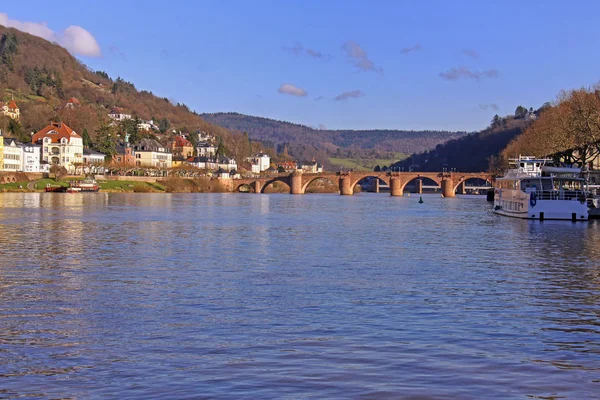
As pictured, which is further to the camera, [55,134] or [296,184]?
[296,184]

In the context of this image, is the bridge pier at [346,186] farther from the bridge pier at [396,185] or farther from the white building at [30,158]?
the white building at [30,158]

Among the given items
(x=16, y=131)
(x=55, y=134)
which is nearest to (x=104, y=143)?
(x=55, y=134)

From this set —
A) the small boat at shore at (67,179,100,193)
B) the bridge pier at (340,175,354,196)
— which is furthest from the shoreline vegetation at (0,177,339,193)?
the bridge pier at (340,175,354,196)

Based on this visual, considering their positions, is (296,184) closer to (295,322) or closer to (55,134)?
(55,134)

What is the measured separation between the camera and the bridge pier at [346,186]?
19556 centimetres

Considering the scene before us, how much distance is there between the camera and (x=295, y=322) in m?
19.8

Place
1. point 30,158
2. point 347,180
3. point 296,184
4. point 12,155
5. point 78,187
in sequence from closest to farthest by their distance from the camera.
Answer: point 78,187
point 12,155
point 30,158
point 347,180
point 296,184

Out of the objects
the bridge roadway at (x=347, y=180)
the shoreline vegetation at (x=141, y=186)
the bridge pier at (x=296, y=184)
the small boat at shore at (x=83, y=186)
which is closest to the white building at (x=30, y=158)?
the shoreline vegetation at (x=141, y=186)

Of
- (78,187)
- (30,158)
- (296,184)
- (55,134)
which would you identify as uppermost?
(55,134)

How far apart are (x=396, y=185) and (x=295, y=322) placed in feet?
571

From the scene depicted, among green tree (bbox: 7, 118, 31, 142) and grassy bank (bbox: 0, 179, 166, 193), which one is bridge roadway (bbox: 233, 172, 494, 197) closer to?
grassy bank (bbox: 0, 179, 166, 193)

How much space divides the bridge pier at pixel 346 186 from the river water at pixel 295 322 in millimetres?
154847

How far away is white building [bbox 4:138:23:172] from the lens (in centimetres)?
14875

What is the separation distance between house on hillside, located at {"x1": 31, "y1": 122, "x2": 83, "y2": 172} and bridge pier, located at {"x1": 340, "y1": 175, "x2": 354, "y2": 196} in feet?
202
